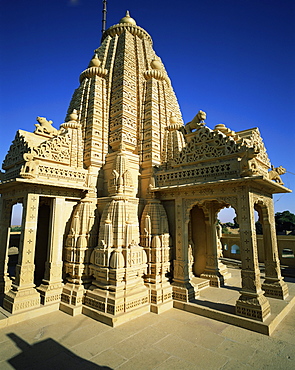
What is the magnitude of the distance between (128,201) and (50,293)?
185 inches

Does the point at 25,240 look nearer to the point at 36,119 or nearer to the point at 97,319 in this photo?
the point at 97,319

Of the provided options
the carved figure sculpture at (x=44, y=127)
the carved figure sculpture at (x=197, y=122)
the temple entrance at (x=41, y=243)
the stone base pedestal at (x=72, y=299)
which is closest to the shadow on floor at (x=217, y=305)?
the stone base pedestal at (x=72, y=299)

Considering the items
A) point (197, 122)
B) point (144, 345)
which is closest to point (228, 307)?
point (144, 345)

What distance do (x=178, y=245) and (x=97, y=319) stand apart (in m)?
4.18

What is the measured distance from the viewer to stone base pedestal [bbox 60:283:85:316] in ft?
26.7

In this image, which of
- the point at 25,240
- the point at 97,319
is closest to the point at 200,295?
the point at 97,319

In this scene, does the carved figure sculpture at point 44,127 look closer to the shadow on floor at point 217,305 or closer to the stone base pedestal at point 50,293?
the stone base pedestal at point 50,293

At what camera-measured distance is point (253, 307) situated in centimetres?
719

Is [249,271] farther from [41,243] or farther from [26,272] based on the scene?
[41,243]

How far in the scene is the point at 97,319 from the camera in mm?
7672

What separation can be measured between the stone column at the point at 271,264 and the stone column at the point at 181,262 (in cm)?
351

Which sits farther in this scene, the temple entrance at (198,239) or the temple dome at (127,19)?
the temple dome at (127,19)

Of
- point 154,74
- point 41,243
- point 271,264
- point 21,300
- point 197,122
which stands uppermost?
point 154,74

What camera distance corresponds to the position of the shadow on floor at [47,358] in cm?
527
